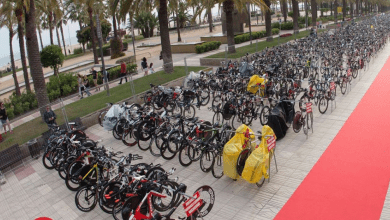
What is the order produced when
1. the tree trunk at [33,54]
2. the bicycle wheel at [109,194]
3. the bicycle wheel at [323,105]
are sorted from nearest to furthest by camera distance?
the bicycle wheel at [109,194] < the bicycle wheel at [323,105] < the tree trunk at [33,54]

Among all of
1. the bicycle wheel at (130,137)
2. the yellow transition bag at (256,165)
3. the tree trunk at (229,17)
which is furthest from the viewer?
the tree trunk at (229,17)

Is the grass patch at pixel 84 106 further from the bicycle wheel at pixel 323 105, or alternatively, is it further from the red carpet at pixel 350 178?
the red carpet at pixel 350 178

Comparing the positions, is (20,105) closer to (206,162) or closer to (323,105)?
(206,162)

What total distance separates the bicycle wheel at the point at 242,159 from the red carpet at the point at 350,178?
1213 millimetres

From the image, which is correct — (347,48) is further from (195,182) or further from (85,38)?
(85,38)

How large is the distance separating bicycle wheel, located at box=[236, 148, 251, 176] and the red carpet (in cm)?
121

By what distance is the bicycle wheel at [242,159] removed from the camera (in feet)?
23.7

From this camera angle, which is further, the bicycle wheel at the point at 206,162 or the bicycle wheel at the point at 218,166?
A: the bicycle wheel at the point at 206,162

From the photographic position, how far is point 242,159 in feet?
23.9

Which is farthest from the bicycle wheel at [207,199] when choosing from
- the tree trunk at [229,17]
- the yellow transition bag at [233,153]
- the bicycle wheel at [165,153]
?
the tree trunk at [229,17]

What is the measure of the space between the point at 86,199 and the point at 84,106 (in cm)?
732

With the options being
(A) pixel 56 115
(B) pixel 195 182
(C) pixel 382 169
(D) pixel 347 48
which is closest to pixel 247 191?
(B) pixel 195 182

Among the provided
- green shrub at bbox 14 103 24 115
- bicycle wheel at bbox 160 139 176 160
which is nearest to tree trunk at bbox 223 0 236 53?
green shrub at bbox 14 103 24 115

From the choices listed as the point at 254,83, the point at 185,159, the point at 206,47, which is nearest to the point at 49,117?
the point at 185,159
